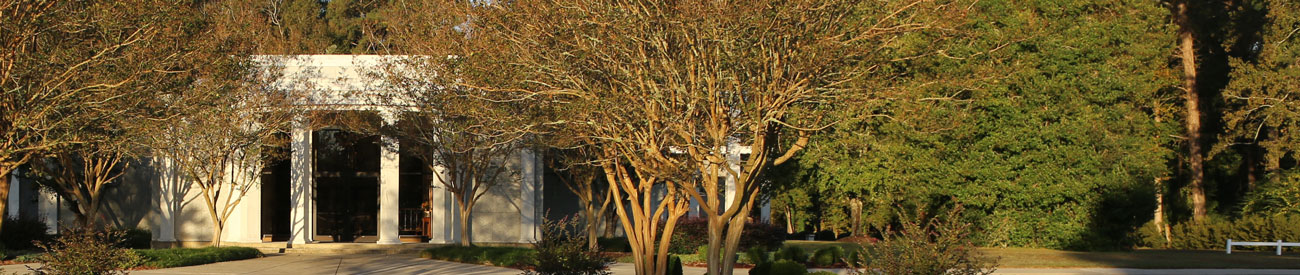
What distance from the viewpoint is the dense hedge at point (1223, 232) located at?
114ft

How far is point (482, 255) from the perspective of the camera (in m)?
25.6

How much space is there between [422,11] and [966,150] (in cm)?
1573

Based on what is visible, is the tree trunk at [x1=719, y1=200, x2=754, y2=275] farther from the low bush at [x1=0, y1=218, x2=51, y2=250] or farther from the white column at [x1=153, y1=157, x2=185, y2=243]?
the low bush at [x1=0, y1=218, x2=51, y2=250]

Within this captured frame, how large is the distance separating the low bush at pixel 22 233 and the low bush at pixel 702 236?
16821 mm

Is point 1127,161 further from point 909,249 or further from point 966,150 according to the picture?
point 909,249

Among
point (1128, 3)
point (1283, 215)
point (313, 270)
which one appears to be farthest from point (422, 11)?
point (1283, 215)

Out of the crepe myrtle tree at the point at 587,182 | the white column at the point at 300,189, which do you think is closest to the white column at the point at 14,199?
the white column at the point at 300,189

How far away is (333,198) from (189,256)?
12.4 metres

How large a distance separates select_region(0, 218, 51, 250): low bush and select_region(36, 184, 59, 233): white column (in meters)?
2.16

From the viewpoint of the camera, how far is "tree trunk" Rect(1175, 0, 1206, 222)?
41.2m

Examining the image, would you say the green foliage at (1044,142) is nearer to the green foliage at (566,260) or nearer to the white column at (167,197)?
the green foliage at (566,260)

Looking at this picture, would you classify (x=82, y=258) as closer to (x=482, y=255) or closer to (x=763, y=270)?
(x=763, y=270)

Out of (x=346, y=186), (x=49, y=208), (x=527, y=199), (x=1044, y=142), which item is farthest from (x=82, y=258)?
(x=1044, y=142)

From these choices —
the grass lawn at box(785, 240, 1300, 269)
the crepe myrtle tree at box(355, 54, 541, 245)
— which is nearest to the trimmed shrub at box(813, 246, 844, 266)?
the grass lawn at box(785, 240, 1300, 269)
